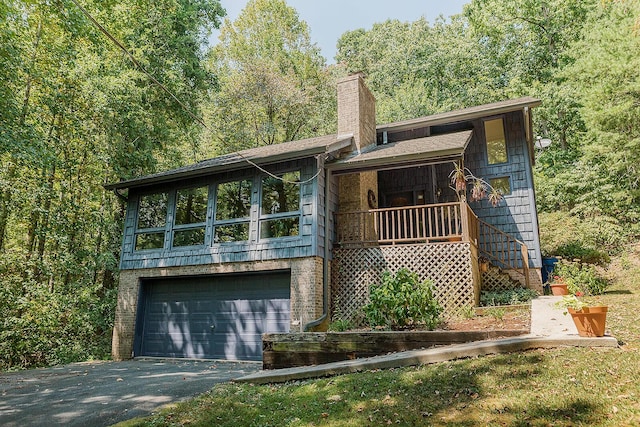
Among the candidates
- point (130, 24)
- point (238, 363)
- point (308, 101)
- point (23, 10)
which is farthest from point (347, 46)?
point (238, 363)

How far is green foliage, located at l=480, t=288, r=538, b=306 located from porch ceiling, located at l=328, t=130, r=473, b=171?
3475 mm

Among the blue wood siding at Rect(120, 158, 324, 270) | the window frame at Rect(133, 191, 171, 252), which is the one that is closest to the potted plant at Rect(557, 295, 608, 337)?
the blue wood siding at Rect(120, 158, 324, 270)

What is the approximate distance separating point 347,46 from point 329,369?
37116mm

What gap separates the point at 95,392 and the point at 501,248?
10298 millimetres

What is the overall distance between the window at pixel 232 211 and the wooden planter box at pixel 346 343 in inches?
186

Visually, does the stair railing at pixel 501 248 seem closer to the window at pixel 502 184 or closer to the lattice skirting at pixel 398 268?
the window at pixel 502 184

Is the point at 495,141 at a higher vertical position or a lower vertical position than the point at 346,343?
higher

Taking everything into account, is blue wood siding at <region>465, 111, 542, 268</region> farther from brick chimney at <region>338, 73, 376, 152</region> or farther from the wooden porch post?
brick chimney at <region>338, 73, 376, 152</region>

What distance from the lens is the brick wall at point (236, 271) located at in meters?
9.59

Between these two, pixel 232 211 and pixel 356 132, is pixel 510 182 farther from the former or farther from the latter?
pixel 232 211

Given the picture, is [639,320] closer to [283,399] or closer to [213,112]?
[283,399]

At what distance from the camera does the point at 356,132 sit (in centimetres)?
1199

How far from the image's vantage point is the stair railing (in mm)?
11453

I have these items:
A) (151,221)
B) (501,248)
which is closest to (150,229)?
(151,221)
